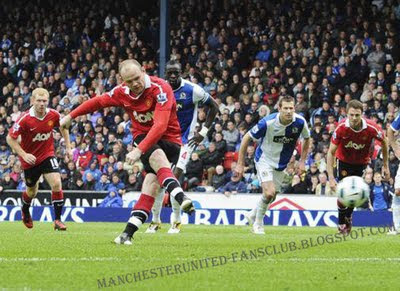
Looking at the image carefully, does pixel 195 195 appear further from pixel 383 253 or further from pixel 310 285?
pixel 310 285

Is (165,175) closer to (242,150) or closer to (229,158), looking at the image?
(242,150)

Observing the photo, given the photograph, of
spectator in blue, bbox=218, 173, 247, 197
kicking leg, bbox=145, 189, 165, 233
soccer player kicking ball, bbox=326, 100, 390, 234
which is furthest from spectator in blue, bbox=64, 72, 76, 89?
soccer player kicking ball, bbox=326, 100, 390, 234

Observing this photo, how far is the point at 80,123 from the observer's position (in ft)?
97.3

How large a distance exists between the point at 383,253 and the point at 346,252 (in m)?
0.40

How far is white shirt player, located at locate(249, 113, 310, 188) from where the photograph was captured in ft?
50.1

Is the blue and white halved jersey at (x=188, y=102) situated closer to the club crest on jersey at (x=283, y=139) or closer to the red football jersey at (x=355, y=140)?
the club crest on jersey at (x=283, y=139)

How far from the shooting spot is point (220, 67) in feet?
93.0

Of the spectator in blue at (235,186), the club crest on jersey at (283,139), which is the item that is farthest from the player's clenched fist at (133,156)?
the spectator in blue at (235,186)

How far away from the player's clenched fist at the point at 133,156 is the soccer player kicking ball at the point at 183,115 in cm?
490

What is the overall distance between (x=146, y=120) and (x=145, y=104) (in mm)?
246

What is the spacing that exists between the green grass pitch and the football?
1.69ft

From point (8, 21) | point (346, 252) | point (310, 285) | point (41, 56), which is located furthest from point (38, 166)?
point (8, 21)

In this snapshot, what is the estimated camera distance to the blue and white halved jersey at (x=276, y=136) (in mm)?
15273

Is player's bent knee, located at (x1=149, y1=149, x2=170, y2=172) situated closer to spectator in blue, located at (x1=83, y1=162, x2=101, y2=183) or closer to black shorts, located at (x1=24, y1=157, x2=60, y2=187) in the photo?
black shorts, located at (x1=24, y1=157, x2=60, y2=187)
